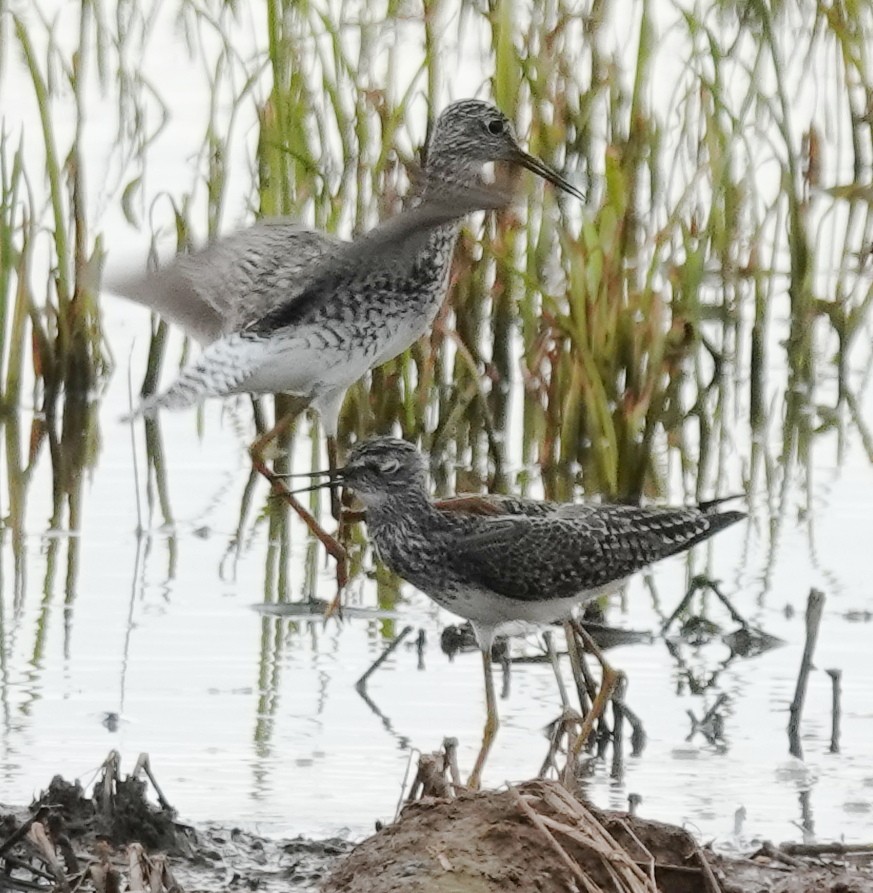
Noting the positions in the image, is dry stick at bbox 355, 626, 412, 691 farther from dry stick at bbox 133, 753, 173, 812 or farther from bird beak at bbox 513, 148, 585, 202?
bird beak at bbox 513, 148, 585, 202

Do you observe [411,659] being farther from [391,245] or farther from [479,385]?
[479,385]

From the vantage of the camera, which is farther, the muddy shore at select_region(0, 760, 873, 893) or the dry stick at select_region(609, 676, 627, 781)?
the dry stick at select_region(609, 676, 627, 781)

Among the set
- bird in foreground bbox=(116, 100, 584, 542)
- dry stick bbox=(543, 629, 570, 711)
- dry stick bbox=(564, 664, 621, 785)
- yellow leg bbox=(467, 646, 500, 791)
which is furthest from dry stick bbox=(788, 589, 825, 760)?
bird in foreground bbox=(116, 100, 584, 542)

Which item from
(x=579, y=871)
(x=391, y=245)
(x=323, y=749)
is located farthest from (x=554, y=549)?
(x=579, y=871)

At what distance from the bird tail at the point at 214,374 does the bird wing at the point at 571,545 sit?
1132 millimetres

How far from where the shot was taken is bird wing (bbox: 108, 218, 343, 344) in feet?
22.8

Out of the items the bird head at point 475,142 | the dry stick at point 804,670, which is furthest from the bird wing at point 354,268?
the dry stick at point 804,670

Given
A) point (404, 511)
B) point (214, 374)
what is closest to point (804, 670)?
point (404, 511)

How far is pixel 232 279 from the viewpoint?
705 centimetres

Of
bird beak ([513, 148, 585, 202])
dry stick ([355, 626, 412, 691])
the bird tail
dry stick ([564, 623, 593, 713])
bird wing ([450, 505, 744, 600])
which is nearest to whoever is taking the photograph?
bird wing ([450, 505, 744, 600])

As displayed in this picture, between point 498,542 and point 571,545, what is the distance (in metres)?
0.19

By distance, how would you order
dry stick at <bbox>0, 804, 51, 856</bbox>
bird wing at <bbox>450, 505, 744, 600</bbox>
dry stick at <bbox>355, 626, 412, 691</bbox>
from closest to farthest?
dry stick at <bbox>0, 804, 51, 856</bbox> → bird wing at <bbox>450, 505, 744, 600</bbox> → dry stick at <bbox>355, 626, 412, 691</bbox>

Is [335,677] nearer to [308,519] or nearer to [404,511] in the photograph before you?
[404,511]

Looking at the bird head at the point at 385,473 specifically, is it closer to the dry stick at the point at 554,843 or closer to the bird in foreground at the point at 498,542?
the bird in foreground at the point at 498,542
